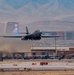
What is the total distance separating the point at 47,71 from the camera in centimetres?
5891

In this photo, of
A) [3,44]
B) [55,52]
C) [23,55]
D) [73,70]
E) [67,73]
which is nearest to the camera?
[67,73]

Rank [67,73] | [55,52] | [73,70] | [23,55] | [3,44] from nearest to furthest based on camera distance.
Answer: [67,73], [73,70], [3,44], [23,55], [55,52]

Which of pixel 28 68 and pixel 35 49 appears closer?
pixel 28 68

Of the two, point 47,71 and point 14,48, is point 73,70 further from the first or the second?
point 14,48

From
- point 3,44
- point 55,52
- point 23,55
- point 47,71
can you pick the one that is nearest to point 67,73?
point 47,71

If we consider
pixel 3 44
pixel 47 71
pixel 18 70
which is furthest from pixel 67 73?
pixel 3 44

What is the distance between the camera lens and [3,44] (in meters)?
89.6

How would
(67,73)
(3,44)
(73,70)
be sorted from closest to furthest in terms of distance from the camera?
(67,73) → (73,70) → (3,44)

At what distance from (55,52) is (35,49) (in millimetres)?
9103

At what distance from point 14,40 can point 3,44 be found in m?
5.22

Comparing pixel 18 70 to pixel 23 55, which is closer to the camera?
pixel 18 70

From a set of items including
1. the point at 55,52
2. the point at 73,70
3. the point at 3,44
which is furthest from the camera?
the point at 55,52

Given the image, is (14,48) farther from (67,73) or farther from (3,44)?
(67,73)

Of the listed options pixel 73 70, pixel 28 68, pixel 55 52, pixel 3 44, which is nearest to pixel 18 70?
pixel 28 68
